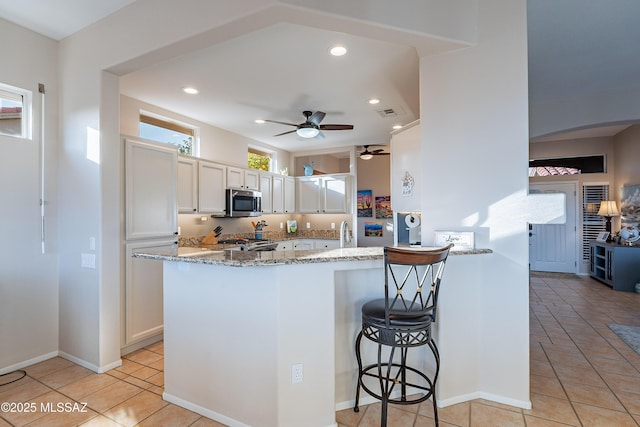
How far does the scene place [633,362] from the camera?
2795 mm

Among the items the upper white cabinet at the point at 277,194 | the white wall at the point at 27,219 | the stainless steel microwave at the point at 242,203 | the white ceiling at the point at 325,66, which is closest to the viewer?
the white ceiling at the point at 325,66

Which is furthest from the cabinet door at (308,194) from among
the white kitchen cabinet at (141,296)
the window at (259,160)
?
the white kitchen cabinet at (141,296)

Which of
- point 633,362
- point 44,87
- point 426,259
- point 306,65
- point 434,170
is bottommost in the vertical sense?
point 633,362

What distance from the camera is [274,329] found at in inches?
71.6

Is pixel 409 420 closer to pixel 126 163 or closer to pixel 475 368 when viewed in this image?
pixel 475 368

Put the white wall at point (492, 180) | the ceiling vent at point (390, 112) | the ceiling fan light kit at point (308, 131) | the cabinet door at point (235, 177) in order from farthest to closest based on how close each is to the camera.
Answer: the cabinet door at point (235, 177) < the ceiling vent at point (390, 112) < the ceiling fan light kit at point (308, 131) < the white wall at point (492, 180)

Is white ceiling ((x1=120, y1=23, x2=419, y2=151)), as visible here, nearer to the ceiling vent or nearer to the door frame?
the ceiling vent

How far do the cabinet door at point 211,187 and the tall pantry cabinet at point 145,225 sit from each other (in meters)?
0.83

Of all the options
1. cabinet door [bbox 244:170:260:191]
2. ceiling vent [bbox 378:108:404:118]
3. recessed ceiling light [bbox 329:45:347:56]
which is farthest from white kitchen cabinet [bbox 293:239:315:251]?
recessed ceiling light [bbox 329:45:347:56]

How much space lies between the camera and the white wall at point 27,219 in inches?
105

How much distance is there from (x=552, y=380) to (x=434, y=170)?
1.95 m

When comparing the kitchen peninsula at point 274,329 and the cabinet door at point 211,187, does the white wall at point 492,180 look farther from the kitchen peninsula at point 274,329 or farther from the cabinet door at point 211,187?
the cabinet door at point 211,187

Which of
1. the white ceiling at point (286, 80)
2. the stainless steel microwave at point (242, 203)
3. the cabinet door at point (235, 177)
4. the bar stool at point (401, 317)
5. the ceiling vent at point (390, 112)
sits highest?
the white ceiling at point (286, 80)

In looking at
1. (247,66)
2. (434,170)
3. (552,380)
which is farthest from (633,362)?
(247,66)
